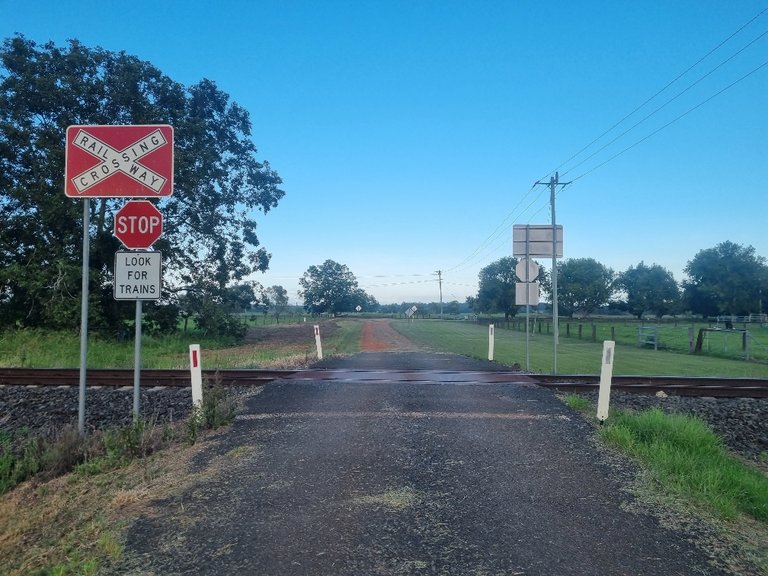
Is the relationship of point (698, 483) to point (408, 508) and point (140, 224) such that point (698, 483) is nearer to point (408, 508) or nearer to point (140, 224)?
point (408, 508)

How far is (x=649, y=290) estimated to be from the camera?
107812 millimetres

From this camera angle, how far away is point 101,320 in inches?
1125

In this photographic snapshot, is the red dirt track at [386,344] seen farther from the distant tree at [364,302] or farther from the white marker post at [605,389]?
the distant tree at [364,302]

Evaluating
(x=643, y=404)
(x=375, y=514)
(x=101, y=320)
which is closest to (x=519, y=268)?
(x=643, y=404)

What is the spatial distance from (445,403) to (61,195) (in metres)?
24.3

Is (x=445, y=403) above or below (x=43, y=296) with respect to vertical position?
below

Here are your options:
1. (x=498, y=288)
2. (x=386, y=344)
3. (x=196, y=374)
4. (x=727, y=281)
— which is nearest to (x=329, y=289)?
(x=498, y=288)

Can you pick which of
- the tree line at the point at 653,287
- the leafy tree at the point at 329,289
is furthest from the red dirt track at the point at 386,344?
the leafy tree at the point at 329,289

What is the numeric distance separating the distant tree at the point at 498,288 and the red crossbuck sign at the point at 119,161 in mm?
96386

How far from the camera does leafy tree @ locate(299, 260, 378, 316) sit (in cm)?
16012

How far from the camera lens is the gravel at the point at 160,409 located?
9880mm

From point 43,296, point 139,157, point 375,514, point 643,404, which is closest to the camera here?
point 375,514

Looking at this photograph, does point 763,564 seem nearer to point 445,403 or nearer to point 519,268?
point 445,403

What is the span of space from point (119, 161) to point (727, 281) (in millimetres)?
89843
